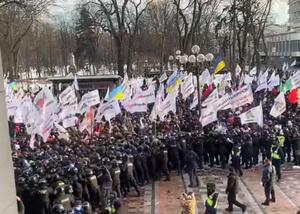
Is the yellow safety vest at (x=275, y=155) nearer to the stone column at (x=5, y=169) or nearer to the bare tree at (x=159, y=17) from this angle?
the stone column at (x=5, y=169)

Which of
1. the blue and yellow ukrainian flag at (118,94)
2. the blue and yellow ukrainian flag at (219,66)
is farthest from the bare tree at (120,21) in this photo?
the blue and yellow ukrainian flag at (118,94)

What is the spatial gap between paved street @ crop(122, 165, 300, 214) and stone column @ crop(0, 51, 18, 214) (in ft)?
26.4

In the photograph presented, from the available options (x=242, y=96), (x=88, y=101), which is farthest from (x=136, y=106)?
(x=242, y=96)

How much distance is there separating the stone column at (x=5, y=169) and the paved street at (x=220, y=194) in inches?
317

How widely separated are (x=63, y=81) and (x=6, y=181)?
3040 cm

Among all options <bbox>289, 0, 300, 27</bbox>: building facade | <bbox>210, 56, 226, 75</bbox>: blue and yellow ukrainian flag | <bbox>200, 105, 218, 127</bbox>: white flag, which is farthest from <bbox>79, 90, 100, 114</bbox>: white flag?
<bbox>289, 0, 300, 27</bbox>: building facade

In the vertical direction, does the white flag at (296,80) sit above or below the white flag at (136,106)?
above

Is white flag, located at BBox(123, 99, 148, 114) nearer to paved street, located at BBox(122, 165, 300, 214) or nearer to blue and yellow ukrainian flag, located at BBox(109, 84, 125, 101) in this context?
blue and yellow ukrainian flag, located at BBox(109, 84, 125, 101)

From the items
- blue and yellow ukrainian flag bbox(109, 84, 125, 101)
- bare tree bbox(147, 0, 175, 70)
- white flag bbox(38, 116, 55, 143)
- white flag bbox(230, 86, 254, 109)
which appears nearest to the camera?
white flag bbox(38, 116, 55, 143)

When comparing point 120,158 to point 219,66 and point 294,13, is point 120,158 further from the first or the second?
point 294,13

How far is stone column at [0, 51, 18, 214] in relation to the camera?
719 centimetres

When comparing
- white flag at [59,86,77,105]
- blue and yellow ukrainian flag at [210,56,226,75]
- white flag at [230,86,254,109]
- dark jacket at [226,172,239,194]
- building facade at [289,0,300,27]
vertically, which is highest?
building facade at [289,0,300,27]

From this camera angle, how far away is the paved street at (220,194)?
599 inches

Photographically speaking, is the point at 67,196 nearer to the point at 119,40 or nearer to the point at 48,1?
the point at 119,40
